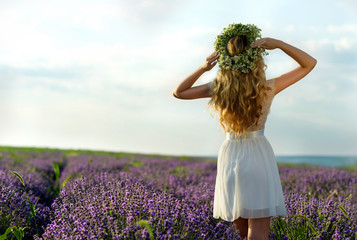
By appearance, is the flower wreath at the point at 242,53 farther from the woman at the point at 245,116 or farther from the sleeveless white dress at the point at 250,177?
the sleeveless white dress at the point at 250,177

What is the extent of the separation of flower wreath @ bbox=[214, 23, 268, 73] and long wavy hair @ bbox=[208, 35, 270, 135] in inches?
1.5

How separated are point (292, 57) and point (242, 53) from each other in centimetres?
44

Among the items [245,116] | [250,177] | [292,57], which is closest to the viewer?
[250,177]

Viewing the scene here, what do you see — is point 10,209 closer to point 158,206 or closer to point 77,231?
point 77,231

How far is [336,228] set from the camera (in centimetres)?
311

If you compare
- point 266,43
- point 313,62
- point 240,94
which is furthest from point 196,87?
point 313,62

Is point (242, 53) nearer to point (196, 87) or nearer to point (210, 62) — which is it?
point (210, 62)

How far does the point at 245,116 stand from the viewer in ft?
9.05

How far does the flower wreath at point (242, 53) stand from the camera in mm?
2781

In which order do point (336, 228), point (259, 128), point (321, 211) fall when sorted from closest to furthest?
point (259, 128)
point (336, 228)
point (321, 211)

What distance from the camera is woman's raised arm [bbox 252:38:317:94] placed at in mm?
2795

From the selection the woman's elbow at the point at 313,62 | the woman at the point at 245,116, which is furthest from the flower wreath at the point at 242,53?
the woman's elbow at the point at 313,62

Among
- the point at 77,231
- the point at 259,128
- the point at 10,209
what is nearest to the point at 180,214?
the point at 77,231

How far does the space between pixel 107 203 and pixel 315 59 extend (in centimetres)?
211
